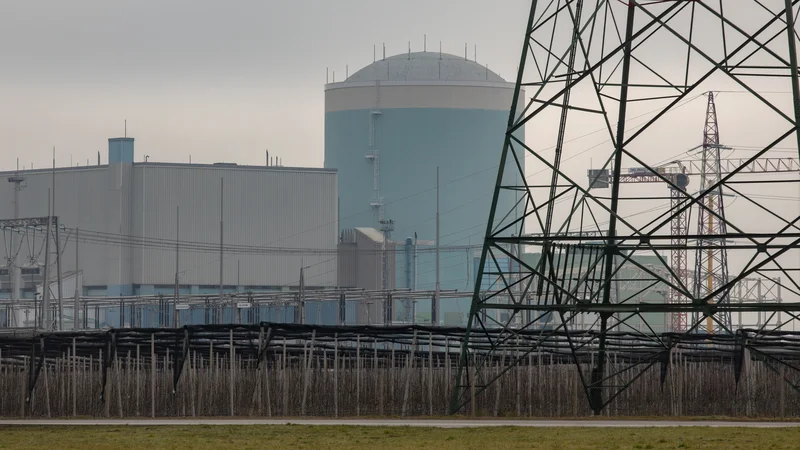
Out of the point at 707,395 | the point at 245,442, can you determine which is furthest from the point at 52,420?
the point at 707,395

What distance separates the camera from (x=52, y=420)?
40656 millimetres

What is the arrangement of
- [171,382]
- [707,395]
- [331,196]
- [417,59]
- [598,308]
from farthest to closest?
1. [417,59]
2. [331,196]
3. [171,382]
4. [707,395]
5. [598,308]

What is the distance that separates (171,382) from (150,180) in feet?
217

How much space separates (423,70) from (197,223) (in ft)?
85.8

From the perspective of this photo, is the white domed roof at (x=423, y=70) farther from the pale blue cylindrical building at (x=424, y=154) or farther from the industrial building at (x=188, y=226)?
the industrial building at (x=188, y=226)

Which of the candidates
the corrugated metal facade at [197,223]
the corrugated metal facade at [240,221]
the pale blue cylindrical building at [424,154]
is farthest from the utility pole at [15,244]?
the pale blue cylindrical building at [424,154]

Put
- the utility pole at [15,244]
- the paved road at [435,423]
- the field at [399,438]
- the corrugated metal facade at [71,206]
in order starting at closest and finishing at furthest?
the field at [399,438]
the paved road at [435,423]
the utility pole at [15,244]
the corrugated metal facade at [71,206]

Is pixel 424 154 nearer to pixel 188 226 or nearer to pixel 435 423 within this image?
pixel 188 226

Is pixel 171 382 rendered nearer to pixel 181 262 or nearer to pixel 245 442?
pixel 245 442

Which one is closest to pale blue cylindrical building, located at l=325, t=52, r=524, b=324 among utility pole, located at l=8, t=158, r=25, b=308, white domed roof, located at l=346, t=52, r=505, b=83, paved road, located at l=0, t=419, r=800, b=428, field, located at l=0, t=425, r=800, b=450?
white domed roof, located at l=346, t=52, r=505, b=83

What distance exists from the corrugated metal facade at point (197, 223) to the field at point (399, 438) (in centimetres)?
7881

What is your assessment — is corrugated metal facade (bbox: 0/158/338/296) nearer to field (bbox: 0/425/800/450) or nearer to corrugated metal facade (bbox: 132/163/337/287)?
corrugated metal facade (bbox: 132/163/337/287)

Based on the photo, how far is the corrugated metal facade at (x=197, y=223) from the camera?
11275 centimetres

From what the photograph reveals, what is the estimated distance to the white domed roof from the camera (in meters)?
127
